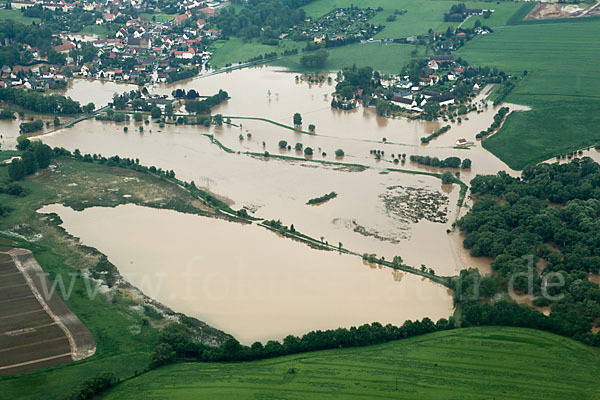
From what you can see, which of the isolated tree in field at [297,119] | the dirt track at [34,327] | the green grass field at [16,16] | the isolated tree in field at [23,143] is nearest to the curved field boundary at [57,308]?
the dirt track at [34,327]

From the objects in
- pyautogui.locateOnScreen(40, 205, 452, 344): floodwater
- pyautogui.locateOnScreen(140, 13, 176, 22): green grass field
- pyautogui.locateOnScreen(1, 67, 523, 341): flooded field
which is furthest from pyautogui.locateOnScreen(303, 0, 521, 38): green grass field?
pyautogui.locateOnScreen(40, 205, 452, 344): floodwater

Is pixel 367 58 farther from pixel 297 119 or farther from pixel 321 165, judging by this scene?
pixel 321 165

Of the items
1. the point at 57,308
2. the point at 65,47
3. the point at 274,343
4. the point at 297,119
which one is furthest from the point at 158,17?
the point at 274,343

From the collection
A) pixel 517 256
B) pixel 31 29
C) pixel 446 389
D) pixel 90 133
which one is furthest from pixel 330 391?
pixel 31 29

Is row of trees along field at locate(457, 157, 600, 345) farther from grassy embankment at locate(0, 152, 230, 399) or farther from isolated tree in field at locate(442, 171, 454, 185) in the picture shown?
grassy embankment at locate(0, 152, 230, 399)

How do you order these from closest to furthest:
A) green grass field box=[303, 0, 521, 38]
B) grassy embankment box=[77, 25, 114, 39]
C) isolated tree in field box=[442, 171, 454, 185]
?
isolated tree in field box=[442, 171, 454, 185]
green grass field box=[303, 0, 521, 38]
grassy embankment box=[77, 25, 114, 39]

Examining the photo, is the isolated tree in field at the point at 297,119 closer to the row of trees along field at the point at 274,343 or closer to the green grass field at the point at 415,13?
the green grass field at the point at 415,13

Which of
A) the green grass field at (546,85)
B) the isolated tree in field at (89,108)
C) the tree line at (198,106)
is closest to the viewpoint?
the green grass field at (546,85)
